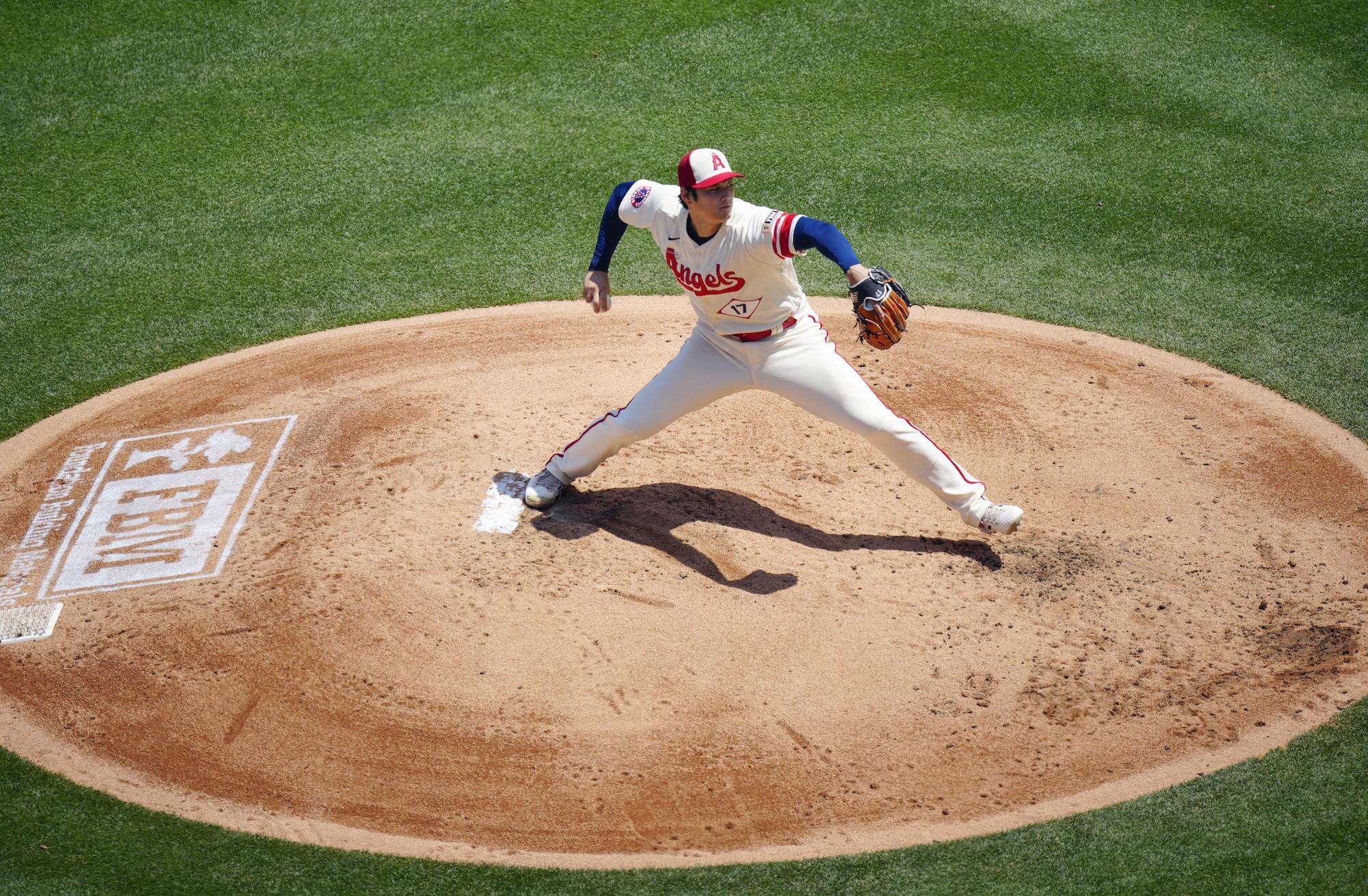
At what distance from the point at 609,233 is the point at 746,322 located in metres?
0.88

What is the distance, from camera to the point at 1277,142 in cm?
920

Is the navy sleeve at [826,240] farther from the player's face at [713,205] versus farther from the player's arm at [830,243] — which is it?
the player's face at [713,205]

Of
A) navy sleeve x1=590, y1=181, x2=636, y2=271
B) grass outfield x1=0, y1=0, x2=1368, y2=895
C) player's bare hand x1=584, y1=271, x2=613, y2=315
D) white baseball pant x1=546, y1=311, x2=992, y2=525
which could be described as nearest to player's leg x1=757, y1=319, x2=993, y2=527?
white baseball pant x1=546, y1=311, x2=992, y2=525

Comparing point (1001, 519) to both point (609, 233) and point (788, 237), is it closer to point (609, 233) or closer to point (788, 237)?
point (788, 237)

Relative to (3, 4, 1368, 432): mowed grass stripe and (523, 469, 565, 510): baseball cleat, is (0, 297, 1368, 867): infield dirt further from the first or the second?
(3, 4, 1368, 432): mowed grass stripe

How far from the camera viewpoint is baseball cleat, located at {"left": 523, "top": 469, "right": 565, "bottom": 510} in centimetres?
605

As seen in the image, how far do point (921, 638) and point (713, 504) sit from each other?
1.37 metres

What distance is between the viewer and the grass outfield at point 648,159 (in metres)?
7.90

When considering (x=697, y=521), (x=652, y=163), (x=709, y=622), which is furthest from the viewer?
(x=652, y=163)

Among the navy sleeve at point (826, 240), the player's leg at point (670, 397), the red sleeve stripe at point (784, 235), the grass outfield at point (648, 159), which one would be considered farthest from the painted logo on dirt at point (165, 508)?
Result: the navy sleeve at point (826, 240)

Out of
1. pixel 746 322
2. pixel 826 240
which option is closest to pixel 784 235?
pixel 826 240

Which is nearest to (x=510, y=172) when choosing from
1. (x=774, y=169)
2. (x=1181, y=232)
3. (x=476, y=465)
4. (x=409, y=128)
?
(x=409, y=128)

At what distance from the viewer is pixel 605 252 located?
19.1 feet

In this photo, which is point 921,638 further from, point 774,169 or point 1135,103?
point 1135,103
